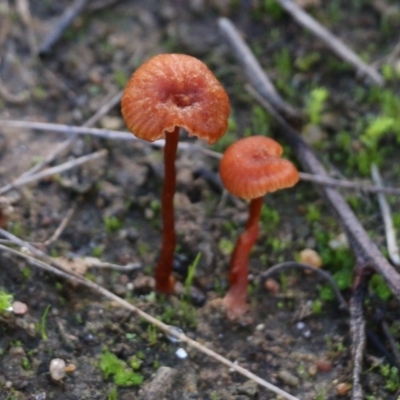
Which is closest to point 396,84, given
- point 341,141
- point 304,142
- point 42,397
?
point 341,141

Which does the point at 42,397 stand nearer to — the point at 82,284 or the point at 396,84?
the point at 82,284

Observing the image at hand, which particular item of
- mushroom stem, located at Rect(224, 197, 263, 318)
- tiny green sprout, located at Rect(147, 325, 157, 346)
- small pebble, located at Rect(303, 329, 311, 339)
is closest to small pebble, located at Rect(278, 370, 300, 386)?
small pebble, located at Rect(303, 329, 311, 339)

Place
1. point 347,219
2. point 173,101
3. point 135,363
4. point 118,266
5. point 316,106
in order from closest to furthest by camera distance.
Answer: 1. point 173,101
2. point 135,363
3. point 118,266
4. point 347,219
5. point 316,106

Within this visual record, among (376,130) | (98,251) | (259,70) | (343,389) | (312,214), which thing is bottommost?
(343,389)

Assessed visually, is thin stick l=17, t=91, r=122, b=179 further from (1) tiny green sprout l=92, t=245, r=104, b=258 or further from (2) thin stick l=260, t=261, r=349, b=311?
(2) thin stick l=260, t=261, r=349, b=311

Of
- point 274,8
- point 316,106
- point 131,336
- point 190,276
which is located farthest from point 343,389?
point 274,8

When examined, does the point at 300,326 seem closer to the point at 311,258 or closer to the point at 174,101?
the point at 311,258

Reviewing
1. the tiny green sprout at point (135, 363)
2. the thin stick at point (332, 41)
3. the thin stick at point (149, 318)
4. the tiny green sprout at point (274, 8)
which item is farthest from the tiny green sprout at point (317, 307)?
the tiny green sprout at point (274, 8)
